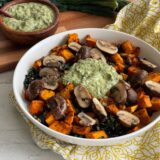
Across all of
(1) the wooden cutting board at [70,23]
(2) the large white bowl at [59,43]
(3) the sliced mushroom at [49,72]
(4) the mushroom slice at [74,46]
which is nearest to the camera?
(2) the large white bowl at [59,43]

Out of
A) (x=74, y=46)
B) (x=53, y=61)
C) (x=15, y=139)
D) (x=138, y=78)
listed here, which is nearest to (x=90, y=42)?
(x=74, y=46)

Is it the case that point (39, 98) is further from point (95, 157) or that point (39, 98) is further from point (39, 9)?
point (39, 9)

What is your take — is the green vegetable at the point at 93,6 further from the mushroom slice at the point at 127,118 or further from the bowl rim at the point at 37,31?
the mushroom slice at the point at 127,118

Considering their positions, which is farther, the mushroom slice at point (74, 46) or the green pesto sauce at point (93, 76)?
the mushroom slice at point (74, 46)

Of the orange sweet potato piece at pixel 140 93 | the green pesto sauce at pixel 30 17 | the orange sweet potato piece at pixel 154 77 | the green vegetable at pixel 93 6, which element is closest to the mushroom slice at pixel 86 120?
the orange sweet potato piece at pixel 140 93

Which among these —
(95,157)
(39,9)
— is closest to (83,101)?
(95,157)

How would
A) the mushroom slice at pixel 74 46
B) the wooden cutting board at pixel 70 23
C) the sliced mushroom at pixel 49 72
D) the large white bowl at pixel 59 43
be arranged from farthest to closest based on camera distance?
the wooden cutting board at pixel 70 23
the mushroom slice at pixel 74 46
the sliced mushroom at pixel 49 72
the large white bowl at pixel 59 43

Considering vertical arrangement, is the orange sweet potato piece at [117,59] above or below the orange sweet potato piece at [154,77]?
below

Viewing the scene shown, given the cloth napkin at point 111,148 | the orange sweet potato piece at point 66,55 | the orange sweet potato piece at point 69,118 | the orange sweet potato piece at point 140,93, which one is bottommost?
the cloth napkin at point 111,148
